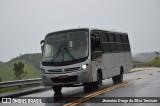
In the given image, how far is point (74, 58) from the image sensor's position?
672 inches

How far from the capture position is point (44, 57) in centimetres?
Answer: 1784

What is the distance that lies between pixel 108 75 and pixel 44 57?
418 centimetres

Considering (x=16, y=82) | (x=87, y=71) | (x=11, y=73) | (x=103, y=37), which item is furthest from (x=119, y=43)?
(x=11, y=73)

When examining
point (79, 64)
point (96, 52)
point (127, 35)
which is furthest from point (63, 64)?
point (127, 35)

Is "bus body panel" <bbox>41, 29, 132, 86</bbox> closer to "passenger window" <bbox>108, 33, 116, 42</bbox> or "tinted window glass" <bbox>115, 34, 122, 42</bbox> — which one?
"passenger window" <bbox>108, 33, 116, 42</bbox>

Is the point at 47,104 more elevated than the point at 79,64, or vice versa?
the point at 79,64

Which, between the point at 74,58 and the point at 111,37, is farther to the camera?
the point at 111,37

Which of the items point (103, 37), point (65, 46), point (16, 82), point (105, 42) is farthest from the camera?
point (105, 42)

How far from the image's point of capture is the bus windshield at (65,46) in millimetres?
17297

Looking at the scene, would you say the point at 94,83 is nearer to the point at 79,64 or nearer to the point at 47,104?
the point at 79,64

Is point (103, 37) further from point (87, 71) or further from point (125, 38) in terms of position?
point (125, 38)

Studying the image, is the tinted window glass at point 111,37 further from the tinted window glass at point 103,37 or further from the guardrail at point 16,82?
the guardrail at point 16,82

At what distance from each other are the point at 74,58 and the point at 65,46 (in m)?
0.86

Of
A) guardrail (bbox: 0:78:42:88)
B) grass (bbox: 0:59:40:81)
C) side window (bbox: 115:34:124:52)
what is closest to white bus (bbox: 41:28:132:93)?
guardrail (bbox: 0:78:42:88)
